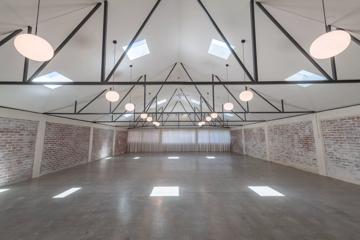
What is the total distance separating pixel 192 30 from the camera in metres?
4.73

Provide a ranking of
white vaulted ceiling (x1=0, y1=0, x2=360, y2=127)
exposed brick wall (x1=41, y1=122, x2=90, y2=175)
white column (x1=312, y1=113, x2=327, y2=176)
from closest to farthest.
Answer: white vaulted ceiling (x1=0, y1=0, x2=360, y2=127), white column (x1=312, y1=113, x2=327, y2=176), exposed brick wall (x1=41, y1=122, x2=90, y2=175)

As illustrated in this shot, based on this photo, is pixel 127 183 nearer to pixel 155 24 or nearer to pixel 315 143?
pixel 155 24

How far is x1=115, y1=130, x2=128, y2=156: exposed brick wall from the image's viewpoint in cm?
1404

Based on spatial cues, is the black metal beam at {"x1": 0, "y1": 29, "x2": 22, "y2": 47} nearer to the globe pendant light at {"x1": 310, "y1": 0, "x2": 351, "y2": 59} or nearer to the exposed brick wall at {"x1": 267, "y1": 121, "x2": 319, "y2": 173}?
the globe pendant light at {"x1": 310, "y1": 0, "x2": 351, "y2": 59}

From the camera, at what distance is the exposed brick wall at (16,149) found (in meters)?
5.03

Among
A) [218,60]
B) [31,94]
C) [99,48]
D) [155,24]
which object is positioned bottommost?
[31,94]

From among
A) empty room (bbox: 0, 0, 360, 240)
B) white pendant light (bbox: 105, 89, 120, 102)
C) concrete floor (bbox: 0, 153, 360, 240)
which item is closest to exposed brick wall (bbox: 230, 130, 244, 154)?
empty room (bbox: 0, 0, 360, 240)

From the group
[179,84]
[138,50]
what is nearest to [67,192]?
[179,84]

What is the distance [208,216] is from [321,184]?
448 cm

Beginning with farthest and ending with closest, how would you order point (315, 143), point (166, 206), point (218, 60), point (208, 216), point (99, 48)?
point (315, 143) < point (218, 60) < point (99, 48) < point (166, 206) < point (208, 216)

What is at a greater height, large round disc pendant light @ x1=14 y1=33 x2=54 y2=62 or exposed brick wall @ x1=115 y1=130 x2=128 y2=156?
large round disc pendant light @ x1=14 y1=33 x2=54 y2=62

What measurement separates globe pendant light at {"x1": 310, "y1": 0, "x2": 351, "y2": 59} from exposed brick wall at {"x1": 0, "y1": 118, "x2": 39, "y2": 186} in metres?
7.94

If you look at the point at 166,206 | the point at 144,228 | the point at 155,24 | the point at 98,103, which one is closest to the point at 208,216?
the point at 166,206

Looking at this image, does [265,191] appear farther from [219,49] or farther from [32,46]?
[32,46]
